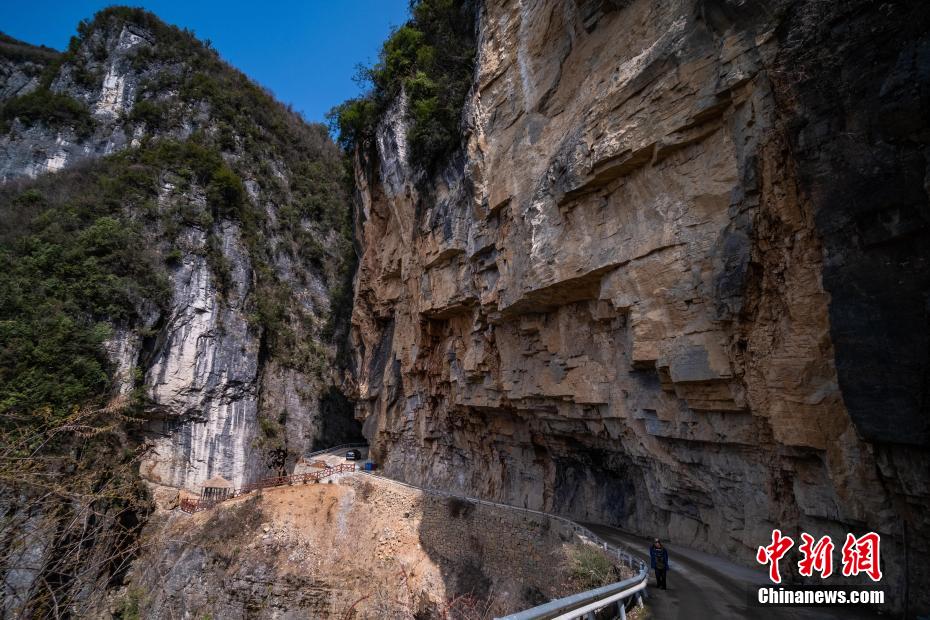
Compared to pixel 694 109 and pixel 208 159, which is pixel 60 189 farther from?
pixel 694 109

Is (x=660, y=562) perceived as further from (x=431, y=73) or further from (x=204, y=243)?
(x=204, y=243)

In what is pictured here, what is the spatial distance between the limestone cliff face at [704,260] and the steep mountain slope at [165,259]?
1474cm

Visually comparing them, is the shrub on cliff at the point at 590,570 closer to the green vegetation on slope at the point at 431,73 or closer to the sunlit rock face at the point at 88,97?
the green vegetation on slope at the point at 431,73

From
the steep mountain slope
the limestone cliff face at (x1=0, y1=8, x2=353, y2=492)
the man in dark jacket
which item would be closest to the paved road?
the man in dark jacket

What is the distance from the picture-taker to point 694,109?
27.8 feet

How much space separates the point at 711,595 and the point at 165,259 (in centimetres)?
3119

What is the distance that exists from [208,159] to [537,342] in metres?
30.0

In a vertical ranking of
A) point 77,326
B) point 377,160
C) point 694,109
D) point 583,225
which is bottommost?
point 77,326

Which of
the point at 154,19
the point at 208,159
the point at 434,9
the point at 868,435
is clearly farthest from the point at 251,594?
the point at 154,19

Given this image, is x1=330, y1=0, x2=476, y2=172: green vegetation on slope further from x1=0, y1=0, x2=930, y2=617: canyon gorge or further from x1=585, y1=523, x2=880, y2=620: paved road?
x1=585, y1=523, x2=880, y2=620: paved road

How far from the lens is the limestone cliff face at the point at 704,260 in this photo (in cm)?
620

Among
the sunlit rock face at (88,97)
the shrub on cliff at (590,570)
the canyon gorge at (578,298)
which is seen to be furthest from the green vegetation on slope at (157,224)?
the shrub on cliff at (590,570)

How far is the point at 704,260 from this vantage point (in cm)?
859

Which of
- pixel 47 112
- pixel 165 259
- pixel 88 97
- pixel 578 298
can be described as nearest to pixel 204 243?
pixel 165 259
